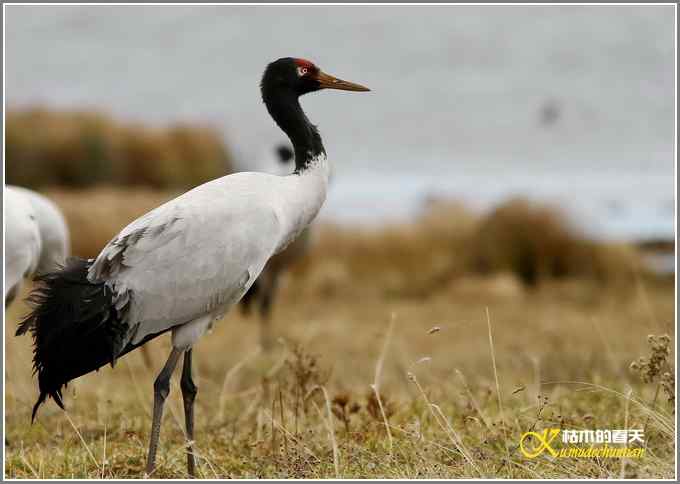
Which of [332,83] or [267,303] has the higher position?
[332,83]

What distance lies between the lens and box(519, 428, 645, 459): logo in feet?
13.8

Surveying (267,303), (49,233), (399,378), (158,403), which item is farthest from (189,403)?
(267,303)

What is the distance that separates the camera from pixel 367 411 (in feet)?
17.6

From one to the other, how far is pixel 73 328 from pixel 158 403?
503mm

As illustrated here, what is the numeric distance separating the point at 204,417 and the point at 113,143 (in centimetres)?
1524

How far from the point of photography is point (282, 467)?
442cm

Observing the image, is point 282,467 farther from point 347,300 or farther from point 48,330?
point 347,300

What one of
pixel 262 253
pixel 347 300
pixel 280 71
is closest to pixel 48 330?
pixel 262 253

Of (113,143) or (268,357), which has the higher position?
(113,143)

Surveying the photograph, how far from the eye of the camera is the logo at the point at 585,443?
4.19m

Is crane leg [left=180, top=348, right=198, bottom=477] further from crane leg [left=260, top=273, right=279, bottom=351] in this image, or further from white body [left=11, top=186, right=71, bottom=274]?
crane leg [left=260, top=273, right=279, bottom=351]

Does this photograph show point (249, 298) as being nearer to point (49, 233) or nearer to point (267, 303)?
point (267, 303)

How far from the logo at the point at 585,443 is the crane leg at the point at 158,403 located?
5.09 ft

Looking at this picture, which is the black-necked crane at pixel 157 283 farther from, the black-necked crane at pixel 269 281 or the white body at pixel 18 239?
the black-necked crane at pixel 269 281
